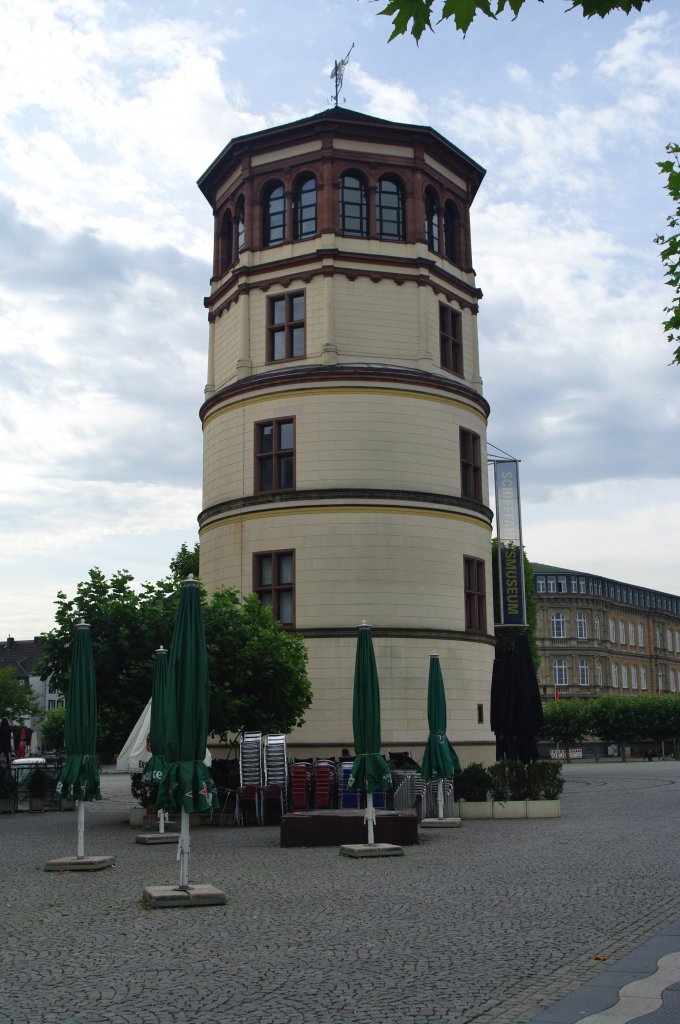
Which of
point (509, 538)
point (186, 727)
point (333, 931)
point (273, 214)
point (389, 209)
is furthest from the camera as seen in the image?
point (509, 538)

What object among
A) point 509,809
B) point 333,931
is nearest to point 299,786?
point 509,809

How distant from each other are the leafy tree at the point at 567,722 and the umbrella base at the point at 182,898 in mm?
64414

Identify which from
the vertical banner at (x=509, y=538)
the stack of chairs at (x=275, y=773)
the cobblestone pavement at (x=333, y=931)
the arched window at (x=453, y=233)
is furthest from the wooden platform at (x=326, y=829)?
the arched window at (x=453, y=233)

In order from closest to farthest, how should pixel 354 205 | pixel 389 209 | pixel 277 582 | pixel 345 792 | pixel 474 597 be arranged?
pixel 345 792, pixel 277 582, pixel 474 597, pixel 354 205, pixel 389 209

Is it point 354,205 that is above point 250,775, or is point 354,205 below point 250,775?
above

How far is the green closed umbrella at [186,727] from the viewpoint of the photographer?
44.3 feet

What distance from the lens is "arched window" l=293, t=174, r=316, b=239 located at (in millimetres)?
37719

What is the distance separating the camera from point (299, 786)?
79.9 ft

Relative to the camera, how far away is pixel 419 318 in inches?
1463

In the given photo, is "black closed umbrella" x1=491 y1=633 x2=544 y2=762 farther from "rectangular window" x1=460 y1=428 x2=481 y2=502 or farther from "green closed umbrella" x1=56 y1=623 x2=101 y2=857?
"green closed umbrella" x1=56 y1=623 x2=101 y2=857

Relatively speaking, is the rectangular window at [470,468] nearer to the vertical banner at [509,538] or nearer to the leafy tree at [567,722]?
the vertical banner at [509,538]

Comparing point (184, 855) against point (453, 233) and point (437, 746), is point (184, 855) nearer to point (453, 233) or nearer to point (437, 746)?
point (437, 746)

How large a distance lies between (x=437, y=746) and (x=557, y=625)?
82.1m

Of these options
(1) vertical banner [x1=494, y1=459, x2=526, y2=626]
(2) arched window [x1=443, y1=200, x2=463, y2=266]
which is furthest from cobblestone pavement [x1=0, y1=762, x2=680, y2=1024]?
(2) arched window [x1=443, y1=200, x2=463, y2=266]
